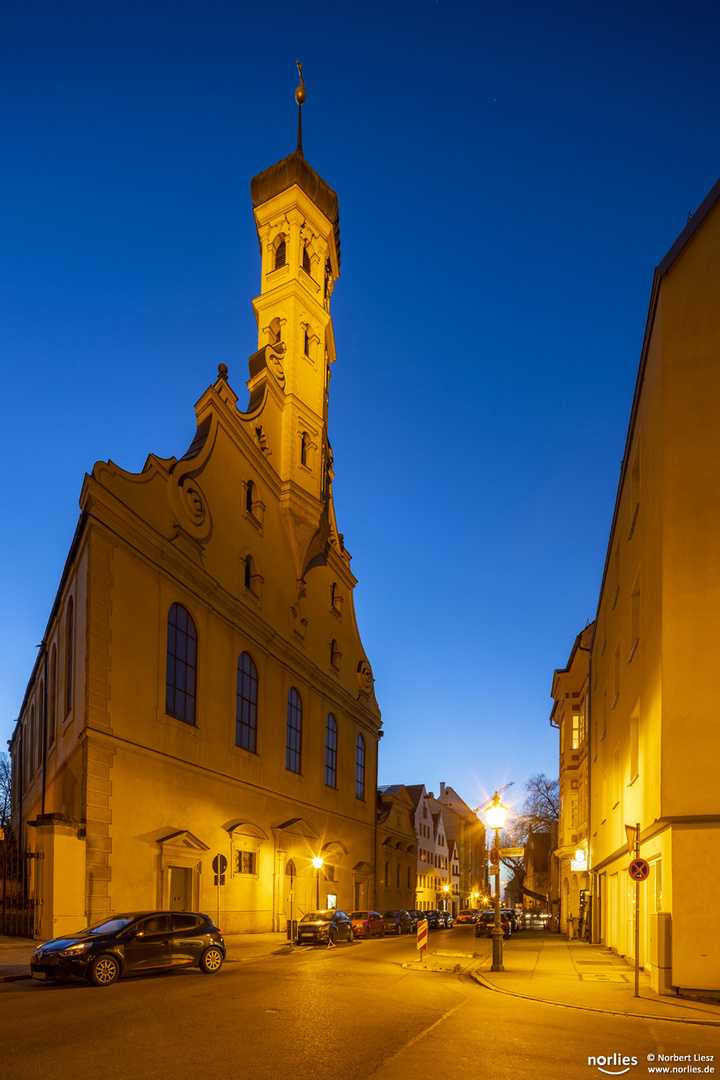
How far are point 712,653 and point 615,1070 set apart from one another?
8422mm

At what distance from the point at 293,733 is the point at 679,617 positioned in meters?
29.1

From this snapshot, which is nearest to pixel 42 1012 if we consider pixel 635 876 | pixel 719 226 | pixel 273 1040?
pixel 273 1040

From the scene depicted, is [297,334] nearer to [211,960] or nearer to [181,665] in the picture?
[181,665]

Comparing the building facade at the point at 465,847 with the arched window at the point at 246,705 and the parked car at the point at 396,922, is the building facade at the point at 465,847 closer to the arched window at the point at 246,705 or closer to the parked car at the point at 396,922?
the parked car at the point at 396,922

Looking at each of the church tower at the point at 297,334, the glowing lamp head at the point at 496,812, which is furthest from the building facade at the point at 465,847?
the glowing lamp head at the point at 496,812

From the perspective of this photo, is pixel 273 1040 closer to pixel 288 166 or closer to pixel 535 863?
pixel 288 166

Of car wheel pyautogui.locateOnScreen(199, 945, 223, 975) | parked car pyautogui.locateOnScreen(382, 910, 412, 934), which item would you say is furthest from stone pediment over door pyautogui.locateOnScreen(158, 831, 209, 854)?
parked car pyautogui.locateOnScreen(382, 910, 412, 934)

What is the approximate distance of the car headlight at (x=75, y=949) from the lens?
16.5 meters

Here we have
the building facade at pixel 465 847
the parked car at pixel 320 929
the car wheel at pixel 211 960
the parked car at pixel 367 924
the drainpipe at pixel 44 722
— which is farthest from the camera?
the building facade at pixel 465 847

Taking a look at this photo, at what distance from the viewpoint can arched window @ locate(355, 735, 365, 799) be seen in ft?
177

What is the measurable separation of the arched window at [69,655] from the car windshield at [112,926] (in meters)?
11.7

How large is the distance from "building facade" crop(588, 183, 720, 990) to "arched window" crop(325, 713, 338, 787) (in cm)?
2859

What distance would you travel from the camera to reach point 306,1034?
36.9ft

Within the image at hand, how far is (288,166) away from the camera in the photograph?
5172cm
